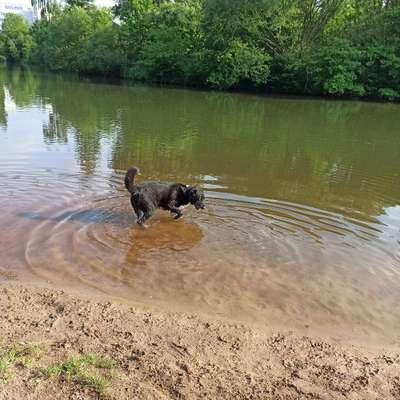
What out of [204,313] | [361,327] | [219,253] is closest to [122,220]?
[219,253]

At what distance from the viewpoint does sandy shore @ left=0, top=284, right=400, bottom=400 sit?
395 cm

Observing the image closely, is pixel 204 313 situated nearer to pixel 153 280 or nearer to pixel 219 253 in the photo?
pixel 153 280

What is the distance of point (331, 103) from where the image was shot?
3466 centimetres

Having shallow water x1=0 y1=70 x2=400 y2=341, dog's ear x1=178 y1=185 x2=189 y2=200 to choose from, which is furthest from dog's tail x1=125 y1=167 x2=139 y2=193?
dog's ear x1=178 y1=185 x2=189 y2=200

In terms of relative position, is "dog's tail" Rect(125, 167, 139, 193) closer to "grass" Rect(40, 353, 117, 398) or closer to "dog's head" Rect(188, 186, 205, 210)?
"dog's head" Rect(188, 186, 205, 210)

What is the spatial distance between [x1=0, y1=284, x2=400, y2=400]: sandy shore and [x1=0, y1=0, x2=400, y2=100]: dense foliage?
116ft

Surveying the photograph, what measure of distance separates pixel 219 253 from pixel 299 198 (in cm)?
408

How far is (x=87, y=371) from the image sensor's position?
3996mm

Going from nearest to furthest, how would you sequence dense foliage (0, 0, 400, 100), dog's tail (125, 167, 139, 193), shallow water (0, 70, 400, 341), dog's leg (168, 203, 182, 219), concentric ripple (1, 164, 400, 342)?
1. concentric ripple (1, 164, 400, 342)
2. shallow water (0, 70, 400, 341)
3. dog's tail (125, 167, 139, 193)
4. dog's leg (168, 203, 182, 219)
5. dense foliage (0, 0, 400, 100)

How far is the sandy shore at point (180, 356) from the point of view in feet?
12.9

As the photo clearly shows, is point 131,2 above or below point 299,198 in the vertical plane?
above

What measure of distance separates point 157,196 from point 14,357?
4.92 meters

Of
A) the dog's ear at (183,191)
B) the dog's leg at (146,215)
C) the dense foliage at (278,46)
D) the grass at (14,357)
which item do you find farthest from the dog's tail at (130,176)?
the dense foliage at (278,46)

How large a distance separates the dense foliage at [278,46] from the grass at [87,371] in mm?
36836
